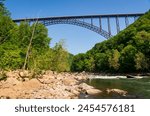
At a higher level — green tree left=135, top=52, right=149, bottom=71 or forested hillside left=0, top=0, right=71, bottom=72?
forested hillside left=0, top=0, right=71, bottom=72

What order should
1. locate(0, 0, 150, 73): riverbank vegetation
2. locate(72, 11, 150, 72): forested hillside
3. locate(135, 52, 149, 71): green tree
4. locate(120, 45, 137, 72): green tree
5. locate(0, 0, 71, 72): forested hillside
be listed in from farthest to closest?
locate(120, 45, 137, 72): green tree
locate(72, 11, 150, 72): forested hillside
locate(135, 52, 149, 71): green tree
locate(0, 0, 71, 72): forested hillside
locate(0, 0, 150, 73): riverbank vegetation

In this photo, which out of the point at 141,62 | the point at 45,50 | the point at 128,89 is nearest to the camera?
the point at 128,89

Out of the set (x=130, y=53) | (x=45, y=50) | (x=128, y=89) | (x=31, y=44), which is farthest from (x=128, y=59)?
(x=128, y=89)

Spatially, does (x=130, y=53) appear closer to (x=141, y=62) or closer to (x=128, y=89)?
(x=141, y=62)

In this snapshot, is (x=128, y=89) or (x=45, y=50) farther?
(x=45, y=50)

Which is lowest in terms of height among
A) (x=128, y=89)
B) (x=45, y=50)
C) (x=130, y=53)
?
(x=128, y=89)

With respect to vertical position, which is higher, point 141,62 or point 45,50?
point 45,50

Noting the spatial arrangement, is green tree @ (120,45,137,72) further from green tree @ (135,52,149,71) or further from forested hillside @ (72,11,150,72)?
green tree @ (135,52,149,71)

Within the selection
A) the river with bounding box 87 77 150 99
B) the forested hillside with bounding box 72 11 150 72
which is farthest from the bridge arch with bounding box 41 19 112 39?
the river with bounding box 87 77 150 99

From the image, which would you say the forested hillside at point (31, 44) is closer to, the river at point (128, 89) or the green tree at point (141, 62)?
the river at point (128, 89)

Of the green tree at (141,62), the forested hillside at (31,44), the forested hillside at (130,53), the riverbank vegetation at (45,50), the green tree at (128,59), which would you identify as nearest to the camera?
the riverbank vegetation at (45,50)

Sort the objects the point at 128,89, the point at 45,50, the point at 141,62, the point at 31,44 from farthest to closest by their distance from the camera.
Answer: the point at 141,62, the point at 45,50, the point at 31,44, the point at 128,89

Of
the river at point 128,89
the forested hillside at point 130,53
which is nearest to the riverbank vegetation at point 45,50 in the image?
the forested hillside at point 130,53
